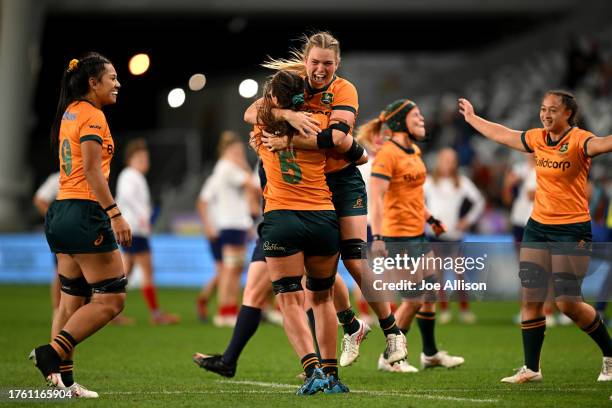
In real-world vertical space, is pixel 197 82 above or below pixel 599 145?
above

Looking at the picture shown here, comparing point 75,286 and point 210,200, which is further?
point 210,200

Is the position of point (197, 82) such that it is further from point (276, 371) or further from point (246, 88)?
point (276, 371)

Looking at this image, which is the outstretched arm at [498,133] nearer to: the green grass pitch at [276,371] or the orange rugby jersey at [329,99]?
the orange rugby jersey at [329,99]

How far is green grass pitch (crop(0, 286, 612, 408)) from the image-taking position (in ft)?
25.2

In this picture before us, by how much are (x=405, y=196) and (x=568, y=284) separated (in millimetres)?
2024

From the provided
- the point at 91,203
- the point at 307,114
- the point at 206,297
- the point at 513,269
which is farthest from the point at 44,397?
the point at 206,297

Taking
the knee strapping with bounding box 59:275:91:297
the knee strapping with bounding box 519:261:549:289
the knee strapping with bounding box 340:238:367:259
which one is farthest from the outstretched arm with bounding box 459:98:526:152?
the knee strapping with bounding box 59:275:91:297

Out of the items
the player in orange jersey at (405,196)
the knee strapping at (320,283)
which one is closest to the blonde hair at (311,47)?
the knee strapping at (320,283)

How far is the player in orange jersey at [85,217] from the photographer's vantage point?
7.70 m

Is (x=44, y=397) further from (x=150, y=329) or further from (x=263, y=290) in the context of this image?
(x=150, y=329)

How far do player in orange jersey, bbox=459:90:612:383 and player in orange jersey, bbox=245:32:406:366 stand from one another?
3.69 ft

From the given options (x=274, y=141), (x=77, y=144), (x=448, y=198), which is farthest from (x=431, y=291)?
(x=448, y=198)

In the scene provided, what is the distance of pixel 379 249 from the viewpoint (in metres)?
9.03

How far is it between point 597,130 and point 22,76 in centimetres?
1398
